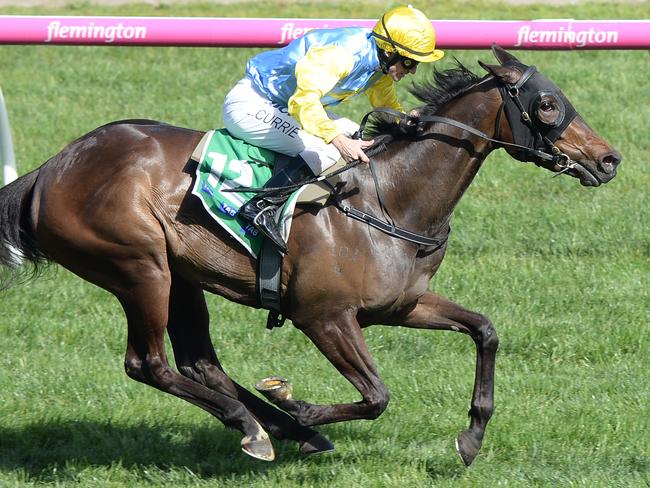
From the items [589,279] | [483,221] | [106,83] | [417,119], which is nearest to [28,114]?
[106,83]

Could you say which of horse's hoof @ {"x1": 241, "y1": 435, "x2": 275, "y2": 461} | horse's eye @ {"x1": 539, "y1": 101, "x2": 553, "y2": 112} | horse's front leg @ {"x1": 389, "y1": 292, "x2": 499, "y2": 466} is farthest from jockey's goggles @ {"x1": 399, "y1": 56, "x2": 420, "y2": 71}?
horse's hoof @ {"x1": 241, "y1": 435, "x2": 275, "y2": 461}

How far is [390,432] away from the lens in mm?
6203

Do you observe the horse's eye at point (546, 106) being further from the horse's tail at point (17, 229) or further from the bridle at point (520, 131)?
the horse's tail at point (17, 229)

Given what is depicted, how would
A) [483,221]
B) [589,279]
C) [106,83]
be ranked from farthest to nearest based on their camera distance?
[106,83], [483,221], [589,279]

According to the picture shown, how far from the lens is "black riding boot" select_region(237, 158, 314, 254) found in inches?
218

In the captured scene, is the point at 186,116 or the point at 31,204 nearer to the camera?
the point at 31,204

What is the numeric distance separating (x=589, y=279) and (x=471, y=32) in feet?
6.29

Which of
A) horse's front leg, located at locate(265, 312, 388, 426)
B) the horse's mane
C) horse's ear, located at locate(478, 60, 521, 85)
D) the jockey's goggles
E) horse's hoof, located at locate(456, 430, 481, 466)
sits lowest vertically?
horse's hoof, located at locate(456, 430, 481, 466)

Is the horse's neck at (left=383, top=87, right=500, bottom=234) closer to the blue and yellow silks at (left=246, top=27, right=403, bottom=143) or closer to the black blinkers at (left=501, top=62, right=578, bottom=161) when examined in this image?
the black blinkers at (left=501, top=62, right=578, bottom=161)

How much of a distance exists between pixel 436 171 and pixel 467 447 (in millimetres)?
1278

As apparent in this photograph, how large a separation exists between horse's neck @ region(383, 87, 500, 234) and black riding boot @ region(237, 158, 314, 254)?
423 mm

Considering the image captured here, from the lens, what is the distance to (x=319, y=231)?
559 cm

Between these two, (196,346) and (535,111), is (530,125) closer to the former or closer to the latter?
(535,111)

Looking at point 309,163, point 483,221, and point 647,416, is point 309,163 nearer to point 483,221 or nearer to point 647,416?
point 647,416
